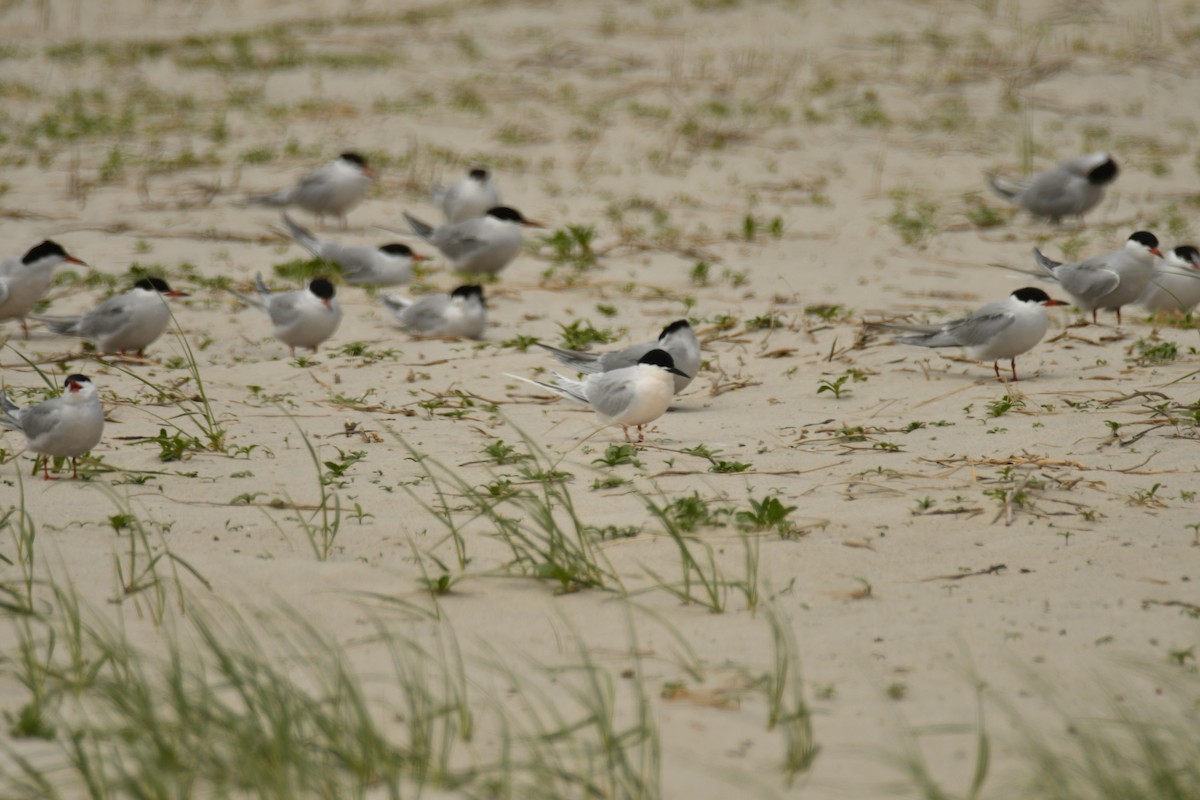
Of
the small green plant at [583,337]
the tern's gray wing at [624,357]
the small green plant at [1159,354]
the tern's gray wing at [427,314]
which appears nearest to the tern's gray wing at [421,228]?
the tern's gray wing at [427,314]

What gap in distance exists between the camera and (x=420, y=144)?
12297 mm

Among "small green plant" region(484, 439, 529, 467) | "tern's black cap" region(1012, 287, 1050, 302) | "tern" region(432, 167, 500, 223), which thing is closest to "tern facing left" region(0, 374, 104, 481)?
"small green plant" region(484, 439, 529, 467)

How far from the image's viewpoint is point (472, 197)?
986cm

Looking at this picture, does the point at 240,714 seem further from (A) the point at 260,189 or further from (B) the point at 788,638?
(A) the point at 260,189

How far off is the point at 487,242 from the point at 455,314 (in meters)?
1.55

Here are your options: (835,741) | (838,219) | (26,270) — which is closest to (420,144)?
(838,219)

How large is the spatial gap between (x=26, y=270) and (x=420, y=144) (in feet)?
18.5

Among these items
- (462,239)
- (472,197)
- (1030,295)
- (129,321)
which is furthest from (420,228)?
(1030,295)

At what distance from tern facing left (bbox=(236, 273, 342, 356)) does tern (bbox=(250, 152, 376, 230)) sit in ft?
10.2

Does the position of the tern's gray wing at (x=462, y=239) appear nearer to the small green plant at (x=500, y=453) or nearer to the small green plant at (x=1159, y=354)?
the small green plant at (x=500, y=453)

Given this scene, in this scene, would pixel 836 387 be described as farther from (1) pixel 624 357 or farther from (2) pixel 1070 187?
(2) pixel 1070 187

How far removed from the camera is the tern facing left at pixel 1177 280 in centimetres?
703

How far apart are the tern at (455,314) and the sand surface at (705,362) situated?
12 cm

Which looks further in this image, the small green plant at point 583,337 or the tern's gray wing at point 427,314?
the tern's gray wing at point 427,314
